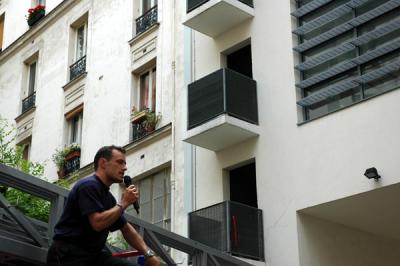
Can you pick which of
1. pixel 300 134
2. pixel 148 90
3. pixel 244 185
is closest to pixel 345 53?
pixel 300 134

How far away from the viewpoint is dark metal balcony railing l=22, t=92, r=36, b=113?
25641mm

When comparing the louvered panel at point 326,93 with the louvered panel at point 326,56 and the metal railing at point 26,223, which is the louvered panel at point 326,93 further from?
the metal railing at point 26,223

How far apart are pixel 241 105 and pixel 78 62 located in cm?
934

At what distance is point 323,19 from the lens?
15.4 m

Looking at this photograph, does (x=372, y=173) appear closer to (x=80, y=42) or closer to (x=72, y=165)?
(x=72, y=165)

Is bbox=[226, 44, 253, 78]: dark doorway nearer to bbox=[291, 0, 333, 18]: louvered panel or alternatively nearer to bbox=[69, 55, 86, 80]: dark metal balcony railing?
bbox=[291, 0, 333, 18]: louvered panel

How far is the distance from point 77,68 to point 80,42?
1356 mm

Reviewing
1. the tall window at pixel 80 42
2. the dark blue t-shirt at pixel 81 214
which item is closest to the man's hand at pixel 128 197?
the dark blue t-shirt at pixel 81 214

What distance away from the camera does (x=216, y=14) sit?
Result: 56.5ft

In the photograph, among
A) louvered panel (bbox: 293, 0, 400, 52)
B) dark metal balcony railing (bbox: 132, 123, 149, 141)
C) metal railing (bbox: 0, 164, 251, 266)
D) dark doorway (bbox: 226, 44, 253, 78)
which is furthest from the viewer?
dark metal balcony railing (bbox: 132, 123, 149, 141)

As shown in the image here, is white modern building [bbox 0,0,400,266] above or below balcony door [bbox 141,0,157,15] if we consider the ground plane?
below

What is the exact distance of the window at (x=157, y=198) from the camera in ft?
60.3

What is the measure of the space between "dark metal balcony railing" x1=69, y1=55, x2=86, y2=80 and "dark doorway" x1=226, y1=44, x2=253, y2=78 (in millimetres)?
6953

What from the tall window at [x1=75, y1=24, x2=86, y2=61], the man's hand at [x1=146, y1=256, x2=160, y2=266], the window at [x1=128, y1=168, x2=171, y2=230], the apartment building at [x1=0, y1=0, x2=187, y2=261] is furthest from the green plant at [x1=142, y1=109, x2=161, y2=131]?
the man's hand at [x1=146, y1=256, x2=160, y2=266]
